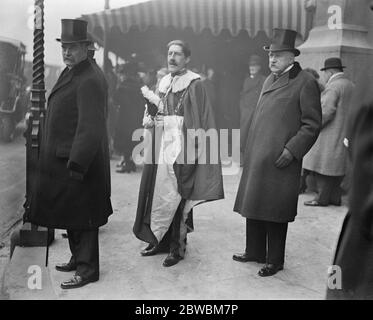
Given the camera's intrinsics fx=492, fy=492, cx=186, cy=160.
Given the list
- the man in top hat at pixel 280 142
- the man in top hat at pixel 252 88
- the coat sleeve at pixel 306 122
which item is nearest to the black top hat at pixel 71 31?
the man in top hat at pixel 280 142

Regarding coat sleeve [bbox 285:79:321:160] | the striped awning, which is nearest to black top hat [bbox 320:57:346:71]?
coat sleeve [bbox 285:79:321:160]

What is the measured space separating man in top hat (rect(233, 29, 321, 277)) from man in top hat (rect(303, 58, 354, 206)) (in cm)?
247

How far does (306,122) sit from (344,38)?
3728 mm

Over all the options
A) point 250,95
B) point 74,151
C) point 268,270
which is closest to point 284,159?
point 268,270

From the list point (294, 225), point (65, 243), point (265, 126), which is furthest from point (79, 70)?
A: point (294, 225)

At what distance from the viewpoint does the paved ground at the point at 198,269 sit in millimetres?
3555

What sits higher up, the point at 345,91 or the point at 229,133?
the point at 345,91

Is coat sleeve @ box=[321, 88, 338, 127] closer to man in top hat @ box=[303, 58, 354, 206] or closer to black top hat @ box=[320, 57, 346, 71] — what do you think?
man in top hat @ box=[303, 58, 354, 206]

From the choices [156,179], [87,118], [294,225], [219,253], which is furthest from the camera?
[294,225]

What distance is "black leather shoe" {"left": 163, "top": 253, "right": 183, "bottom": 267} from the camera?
13.4ft

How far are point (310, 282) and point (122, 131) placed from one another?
5.31 meters

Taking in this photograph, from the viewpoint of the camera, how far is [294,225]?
18.0 ft

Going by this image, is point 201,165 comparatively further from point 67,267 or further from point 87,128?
point 67,267
